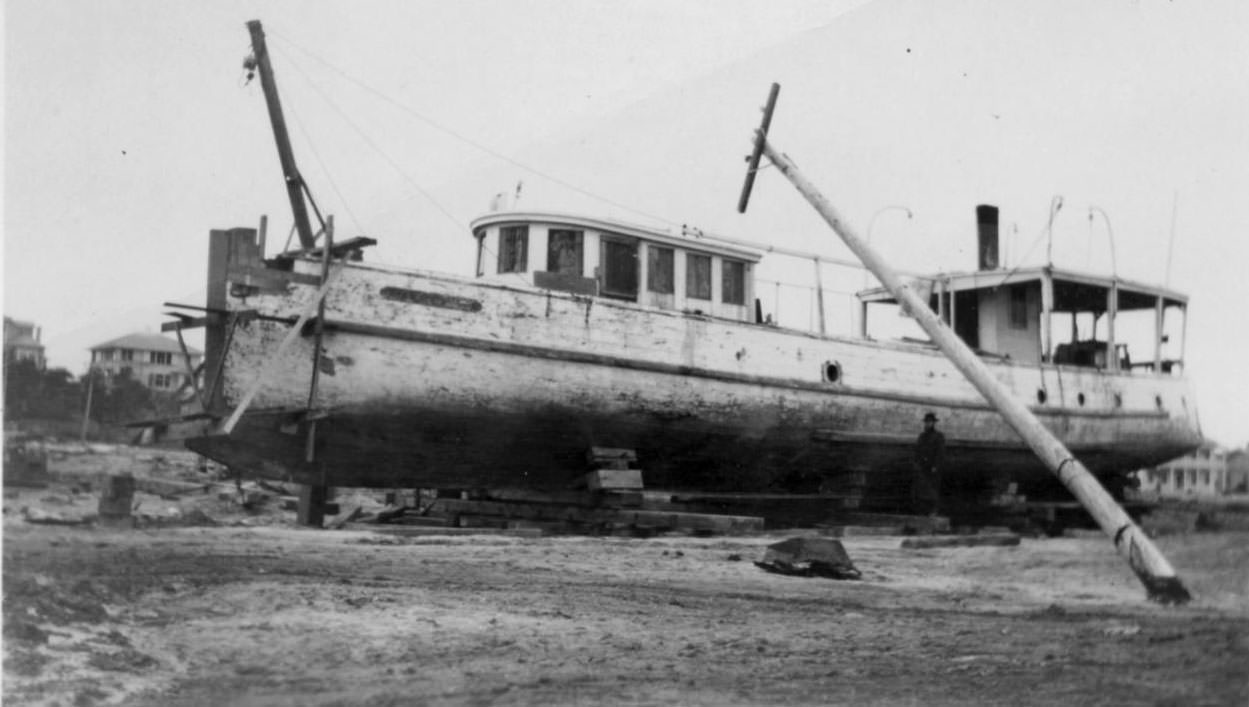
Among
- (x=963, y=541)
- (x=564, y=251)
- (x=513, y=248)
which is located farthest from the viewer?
(x=513, y=248)

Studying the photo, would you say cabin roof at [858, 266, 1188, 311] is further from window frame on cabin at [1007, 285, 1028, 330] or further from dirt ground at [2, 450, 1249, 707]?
dirt ground at [2, 450, 1249, 707]

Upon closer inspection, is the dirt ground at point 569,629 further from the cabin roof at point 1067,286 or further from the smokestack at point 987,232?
the smokestack at point 987,232

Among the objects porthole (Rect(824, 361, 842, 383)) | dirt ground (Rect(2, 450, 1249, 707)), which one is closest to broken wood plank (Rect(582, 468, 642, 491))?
dirt ground (Rect(2, 450, 1249, 707))

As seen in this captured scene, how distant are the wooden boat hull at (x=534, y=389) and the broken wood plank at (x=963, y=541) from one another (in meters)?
3.23

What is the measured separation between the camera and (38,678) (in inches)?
167

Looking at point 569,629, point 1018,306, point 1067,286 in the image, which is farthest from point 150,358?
point 569,629

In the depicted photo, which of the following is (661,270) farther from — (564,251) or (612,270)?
(564,251)

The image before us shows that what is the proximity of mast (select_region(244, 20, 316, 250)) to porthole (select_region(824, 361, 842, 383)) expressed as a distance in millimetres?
6542

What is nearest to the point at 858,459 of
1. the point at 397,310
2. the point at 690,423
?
the point at 690,423

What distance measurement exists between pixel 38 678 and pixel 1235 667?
5.16 metres

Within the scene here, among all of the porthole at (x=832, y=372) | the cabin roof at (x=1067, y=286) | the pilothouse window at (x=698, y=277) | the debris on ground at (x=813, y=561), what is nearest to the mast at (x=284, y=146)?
the pilothouse window at (x=698, y=277)

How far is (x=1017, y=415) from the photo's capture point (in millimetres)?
7844

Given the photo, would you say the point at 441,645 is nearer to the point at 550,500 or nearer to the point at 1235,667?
the point at 1235,667

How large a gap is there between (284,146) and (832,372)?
7.23 metres
